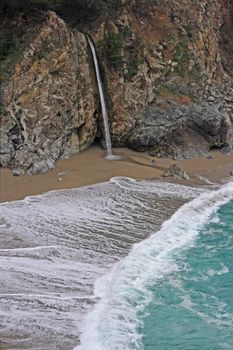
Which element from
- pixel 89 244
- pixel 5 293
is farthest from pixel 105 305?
pixel 89 244

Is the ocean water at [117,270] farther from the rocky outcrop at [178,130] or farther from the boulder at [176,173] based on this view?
the rocky outcrop at [178,130]

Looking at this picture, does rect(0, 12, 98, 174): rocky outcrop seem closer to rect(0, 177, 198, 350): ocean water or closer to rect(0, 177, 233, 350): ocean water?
rect(0, 177, 198, 350): ocean water

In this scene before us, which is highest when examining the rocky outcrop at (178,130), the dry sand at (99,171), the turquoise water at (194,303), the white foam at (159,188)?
the rocky outcrop at (178,130)

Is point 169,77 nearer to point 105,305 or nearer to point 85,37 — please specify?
point 85,37

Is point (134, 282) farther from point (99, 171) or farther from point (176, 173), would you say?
point (99, 171)

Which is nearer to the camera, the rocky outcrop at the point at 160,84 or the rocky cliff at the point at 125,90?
the rocky cliff at the point at 125,90

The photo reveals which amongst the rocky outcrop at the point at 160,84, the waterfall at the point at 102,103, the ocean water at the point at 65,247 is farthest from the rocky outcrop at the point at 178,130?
the ocean water at the point at 65,247
